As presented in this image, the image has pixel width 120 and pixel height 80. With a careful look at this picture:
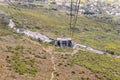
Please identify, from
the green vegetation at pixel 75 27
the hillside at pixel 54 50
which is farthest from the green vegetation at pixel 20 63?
the green vegetation at pixel 75 27

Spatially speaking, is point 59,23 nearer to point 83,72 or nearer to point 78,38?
point 78,38

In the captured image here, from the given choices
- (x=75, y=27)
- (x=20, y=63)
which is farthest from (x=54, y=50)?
(x=75, y=27)

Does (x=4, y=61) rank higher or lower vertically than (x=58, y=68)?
higher

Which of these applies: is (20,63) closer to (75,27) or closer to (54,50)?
(54,50)

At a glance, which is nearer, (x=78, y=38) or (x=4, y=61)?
(x=4, y=61)

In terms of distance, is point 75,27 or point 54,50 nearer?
point 54,50

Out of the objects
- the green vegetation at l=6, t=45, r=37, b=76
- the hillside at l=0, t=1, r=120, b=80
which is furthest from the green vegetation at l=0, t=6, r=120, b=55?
the green vegetation at l=6, t=45, r=37, b=76

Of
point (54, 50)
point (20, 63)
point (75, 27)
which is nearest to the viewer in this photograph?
point (20, 63)

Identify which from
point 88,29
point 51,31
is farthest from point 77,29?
point 51,31
